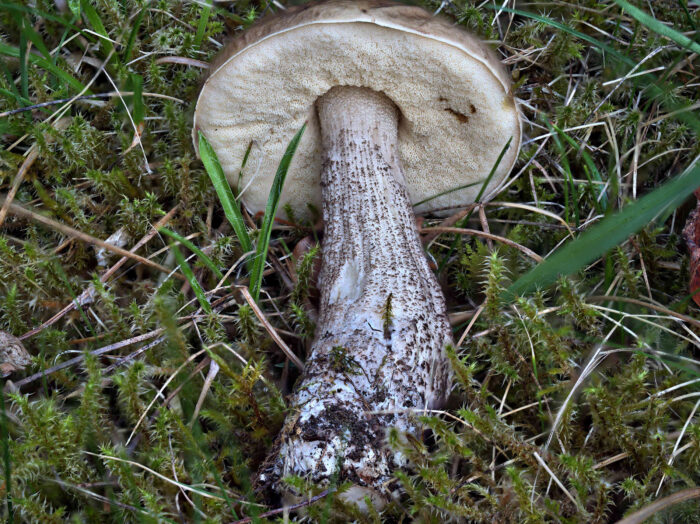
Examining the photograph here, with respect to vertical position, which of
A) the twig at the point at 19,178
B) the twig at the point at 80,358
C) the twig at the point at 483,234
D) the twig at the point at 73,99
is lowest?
the twig at the point at 80,358

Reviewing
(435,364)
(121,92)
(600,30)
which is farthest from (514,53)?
(121,92)

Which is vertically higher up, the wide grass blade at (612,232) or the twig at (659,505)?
the wide grass blade at (612,232)

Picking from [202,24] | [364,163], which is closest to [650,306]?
[364,163]

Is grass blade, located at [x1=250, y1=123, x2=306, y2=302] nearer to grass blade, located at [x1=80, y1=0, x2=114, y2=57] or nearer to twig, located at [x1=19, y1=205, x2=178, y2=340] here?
twig, located at [x1=19, y1=205, x2=178, y2=340]

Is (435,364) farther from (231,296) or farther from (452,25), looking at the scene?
(452,25)

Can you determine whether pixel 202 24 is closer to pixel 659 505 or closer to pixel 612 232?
pixel 612 232

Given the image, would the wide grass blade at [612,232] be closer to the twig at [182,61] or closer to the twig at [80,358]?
the twig at [80,358]

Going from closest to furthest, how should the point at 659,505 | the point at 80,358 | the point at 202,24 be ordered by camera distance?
the point at 659,505 → the point at 80,358 → the point at 202,24

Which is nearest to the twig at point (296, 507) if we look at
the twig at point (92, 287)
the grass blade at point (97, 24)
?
the twig at point (92, 287)
